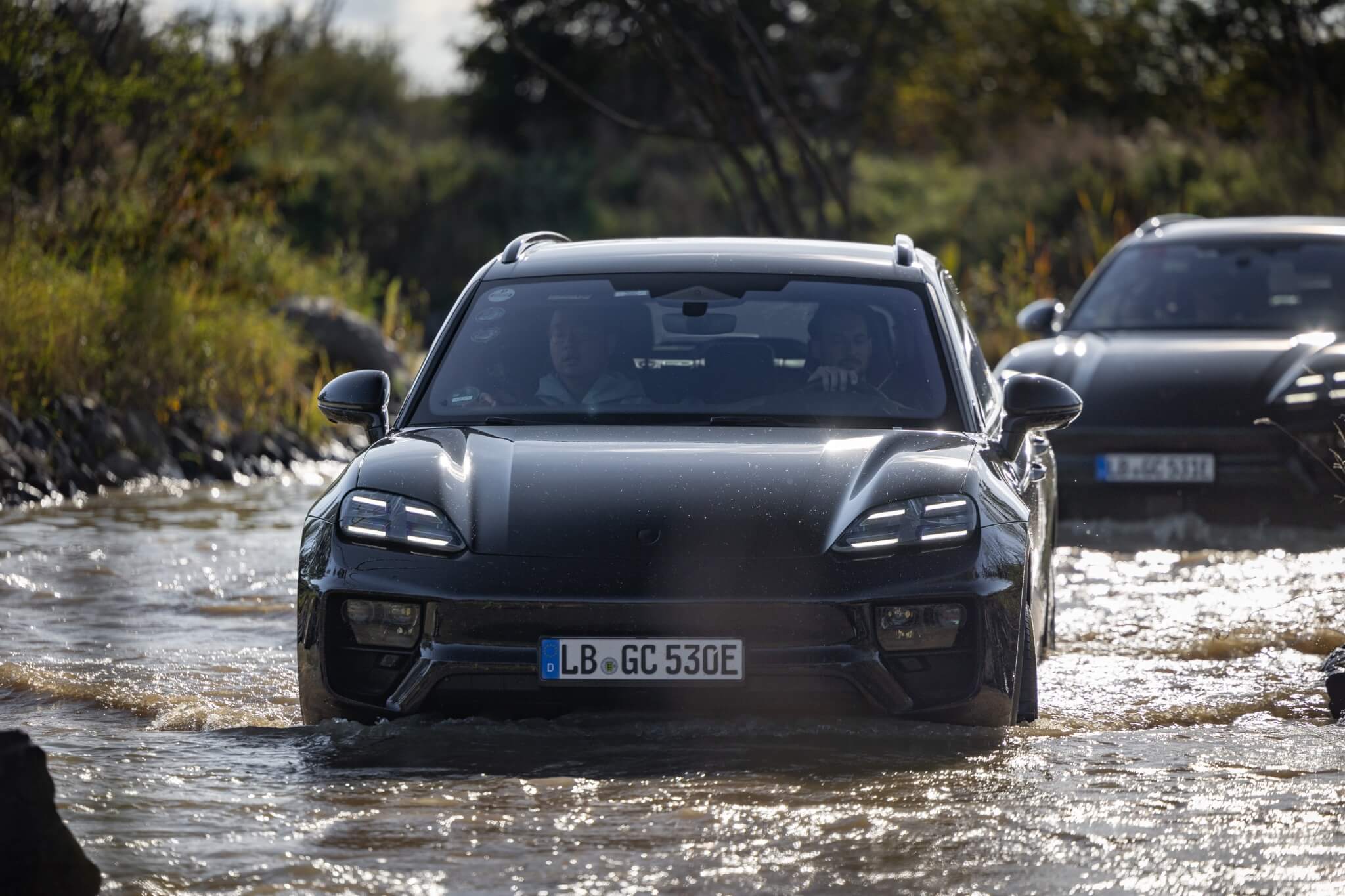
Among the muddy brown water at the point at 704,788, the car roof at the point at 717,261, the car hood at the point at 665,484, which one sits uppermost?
the car roof at the point at 717,261

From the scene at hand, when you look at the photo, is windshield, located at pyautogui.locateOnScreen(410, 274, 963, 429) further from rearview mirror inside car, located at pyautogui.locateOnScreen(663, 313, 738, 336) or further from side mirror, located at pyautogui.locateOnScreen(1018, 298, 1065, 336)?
side mirror, located at pyautogui.locateOnScreen(1018, 298, 1065, 336)

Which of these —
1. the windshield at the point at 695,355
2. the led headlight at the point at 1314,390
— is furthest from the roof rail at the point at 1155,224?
the windshield at the point at 695,355

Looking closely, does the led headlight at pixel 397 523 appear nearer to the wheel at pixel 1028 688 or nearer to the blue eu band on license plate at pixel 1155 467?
the wheel at pixel 1028 688

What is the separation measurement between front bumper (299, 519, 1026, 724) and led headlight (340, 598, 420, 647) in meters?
0.02

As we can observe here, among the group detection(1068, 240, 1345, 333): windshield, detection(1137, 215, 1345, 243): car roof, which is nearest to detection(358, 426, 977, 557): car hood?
detection(1068, 240, 1345, 333): windshield

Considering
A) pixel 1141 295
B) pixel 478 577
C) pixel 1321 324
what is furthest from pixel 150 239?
pixel 478 577

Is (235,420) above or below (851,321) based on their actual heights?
Result: below

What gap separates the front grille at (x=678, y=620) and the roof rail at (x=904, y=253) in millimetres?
1968

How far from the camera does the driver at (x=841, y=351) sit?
6.43 meters

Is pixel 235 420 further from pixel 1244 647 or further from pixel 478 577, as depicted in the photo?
pixel 478 577

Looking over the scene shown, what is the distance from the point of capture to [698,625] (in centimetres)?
521

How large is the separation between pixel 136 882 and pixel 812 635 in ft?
5.69

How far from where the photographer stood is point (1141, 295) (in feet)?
39.1

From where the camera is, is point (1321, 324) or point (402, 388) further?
point (402, 388)
